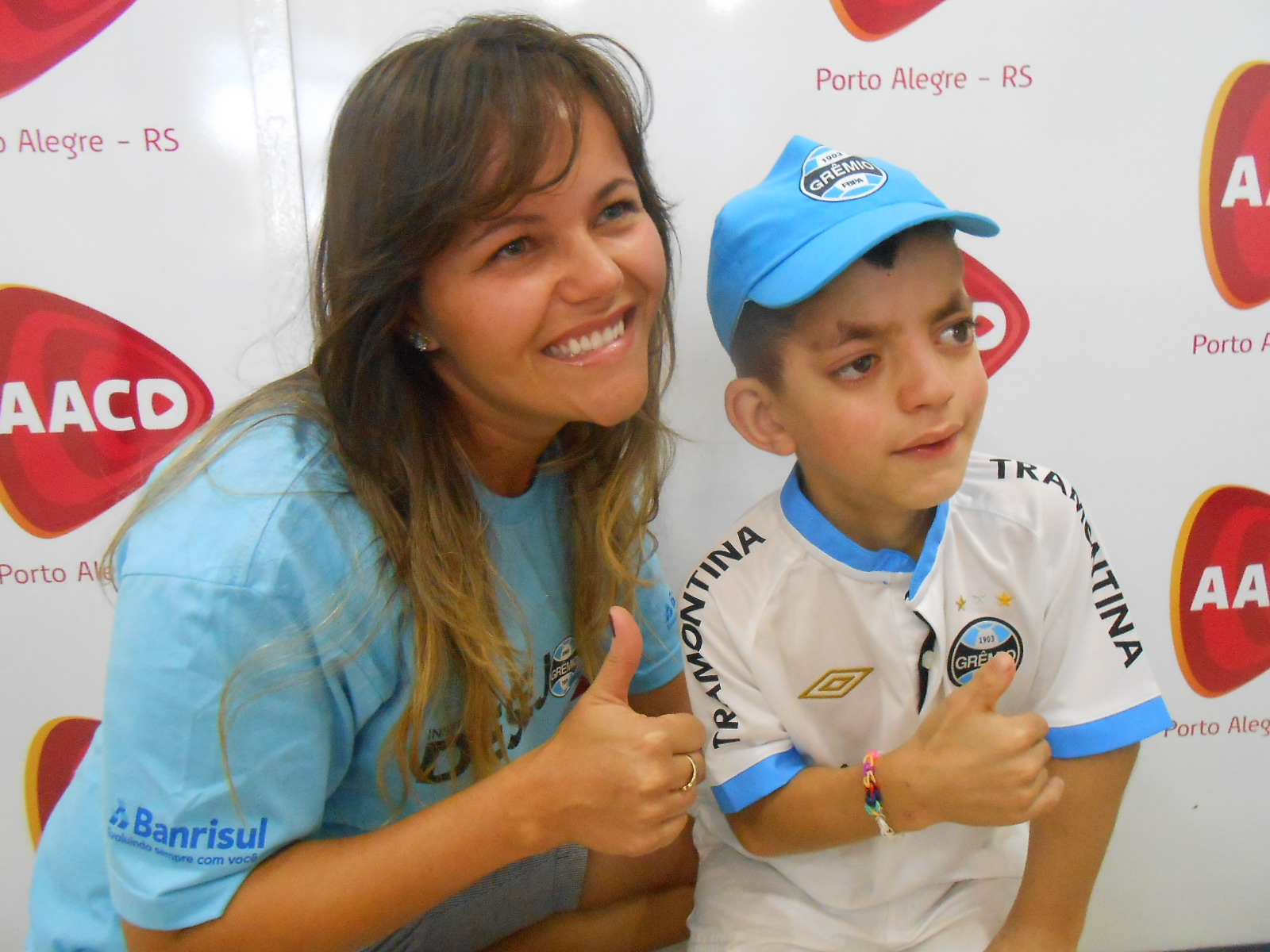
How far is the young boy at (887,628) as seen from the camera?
687mm

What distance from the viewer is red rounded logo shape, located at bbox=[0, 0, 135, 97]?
0.92 metres

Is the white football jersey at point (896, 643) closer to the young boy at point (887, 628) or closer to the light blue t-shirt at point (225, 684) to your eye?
the young boy at point (887, 628)

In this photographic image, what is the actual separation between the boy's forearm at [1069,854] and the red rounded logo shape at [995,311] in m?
0.50

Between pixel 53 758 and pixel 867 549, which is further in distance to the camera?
pixel 53 758

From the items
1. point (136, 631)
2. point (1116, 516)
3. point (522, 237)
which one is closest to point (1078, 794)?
point (1116, 516)

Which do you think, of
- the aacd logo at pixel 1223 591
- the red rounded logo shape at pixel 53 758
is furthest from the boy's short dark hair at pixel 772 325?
the red rounded logo shape at pixel 53 758

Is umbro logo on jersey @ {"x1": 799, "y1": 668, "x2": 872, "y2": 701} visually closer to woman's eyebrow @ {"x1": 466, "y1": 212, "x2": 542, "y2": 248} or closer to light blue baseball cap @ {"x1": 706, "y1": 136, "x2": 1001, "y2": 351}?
light blue baseball cap @ {"x1": 706, "y1": 136, "x2": 1001, "y2": 351}

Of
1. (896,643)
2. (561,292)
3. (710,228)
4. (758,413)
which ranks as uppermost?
(710,228)

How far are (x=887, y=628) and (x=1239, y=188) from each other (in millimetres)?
749

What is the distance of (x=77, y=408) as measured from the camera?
100cm

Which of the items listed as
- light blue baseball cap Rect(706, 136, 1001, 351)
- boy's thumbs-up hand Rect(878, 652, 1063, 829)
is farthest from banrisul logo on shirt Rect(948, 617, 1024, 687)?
light blue baseball cap Rect(706, 136, 1001, 351)

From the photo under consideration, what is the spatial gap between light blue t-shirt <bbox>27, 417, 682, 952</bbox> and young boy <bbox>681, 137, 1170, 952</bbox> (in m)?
0.33

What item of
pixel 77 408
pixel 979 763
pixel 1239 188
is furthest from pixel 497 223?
pixel 1239 188

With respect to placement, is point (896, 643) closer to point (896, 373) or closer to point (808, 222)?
point (896, 373)
